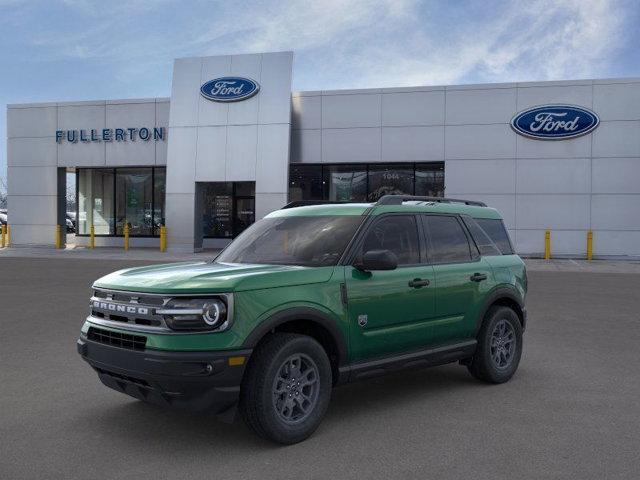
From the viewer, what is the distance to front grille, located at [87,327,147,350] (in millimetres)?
4414

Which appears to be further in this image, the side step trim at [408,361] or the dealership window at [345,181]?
the dealership window at [345,181]

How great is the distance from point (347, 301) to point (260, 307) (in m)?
0.80

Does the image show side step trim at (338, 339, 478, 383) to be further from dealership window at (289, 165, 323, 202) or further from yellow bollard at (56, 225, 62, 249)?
yellow bollard at (56, 225, 62, 249)

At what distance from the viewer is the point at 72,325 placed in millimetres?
9523

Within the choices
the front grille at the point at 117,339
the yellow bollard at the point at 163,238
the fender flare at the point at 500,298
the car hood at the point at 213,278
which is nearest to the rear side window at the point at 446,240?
the fender flare at the point at 500,298

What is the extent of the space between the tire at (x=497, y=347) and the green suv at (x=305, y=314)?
0.05 ft

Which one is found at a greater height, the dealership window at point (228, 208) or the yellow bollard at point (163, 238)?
the dealership window at point (228, 208)

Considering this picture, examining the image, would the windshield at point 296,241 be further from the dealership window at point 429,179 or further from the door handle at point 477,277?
the dealership window at point 429,179

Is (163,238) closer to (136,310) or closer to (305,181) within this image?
(305,181)

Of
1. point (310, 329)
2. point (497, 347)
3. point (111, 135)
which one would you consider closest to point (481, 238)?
point (497, 347)

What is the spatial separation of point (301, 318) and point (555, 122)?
846 inches

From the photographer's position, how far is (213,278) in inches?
175

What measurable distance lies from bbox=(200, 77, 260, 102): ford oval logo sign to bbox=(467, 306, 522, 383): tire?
2052 cm

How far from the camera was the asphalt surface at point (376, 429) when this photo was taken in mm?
4148
